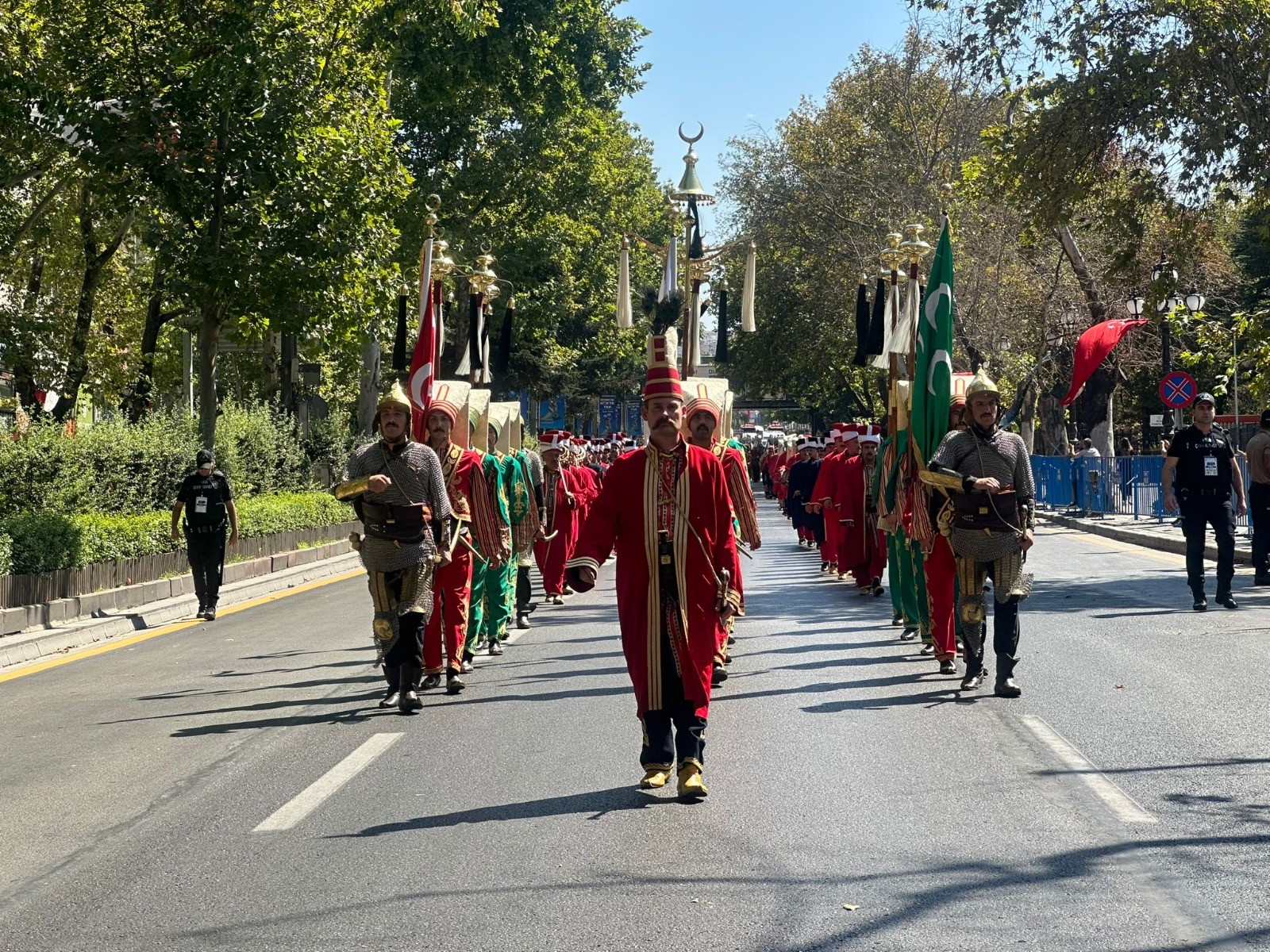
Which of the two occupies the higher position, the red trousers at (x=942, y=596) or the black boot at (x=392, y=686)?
the red trousers at (x=942, y=596)

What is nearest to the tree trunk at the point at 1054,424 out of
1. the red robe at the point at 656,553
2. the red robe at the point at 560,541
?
the red robe at the point at 560,541

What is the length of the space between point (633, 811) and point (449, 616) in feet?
13.3

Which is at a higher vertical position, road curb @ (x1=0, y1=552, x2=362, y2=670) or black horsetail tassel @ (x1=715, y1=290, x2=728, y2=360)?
black horsetail tassel @ (x1=715, y1=290, x2=728, y2=360)

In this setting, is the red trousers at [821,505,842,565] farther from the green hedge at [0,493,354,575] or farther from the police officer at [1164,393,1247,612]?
the green hedge at [0,493,354,575]

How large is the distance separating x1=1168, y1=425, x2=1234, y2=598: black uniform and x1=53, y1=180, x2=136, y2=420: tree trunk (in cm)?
1995

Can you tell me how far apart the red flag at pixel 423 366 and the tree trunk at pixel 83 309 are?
684 inches

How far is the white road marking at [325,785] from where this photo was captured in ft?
23.3

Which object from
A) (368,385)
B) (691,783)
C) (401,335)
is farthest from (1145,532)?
(691,783)

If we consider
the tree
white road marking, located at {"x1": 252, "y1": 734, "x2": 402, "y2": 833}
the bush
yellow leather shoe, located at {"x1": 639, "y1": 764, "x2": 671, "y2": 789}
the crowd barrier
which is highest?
the tree

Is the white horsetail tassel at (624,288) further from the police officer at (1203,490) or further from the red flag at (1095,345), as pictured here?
the red flag at (1095,345)

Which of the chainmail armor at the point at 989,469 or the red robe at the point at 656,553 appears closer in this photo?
the red robe at the point at 656,553

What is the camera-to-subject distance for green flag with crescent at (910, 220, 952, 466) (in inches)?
472

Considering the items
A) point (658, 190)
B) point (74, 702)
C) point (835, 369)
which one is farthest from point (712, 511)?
point (658, 190)

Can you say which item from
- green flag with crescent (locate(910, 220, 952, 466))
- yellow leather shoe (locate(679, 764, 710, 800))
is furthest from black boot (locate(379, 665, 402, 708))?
green flag with crescent (locate(910, 220, 952, 466))
